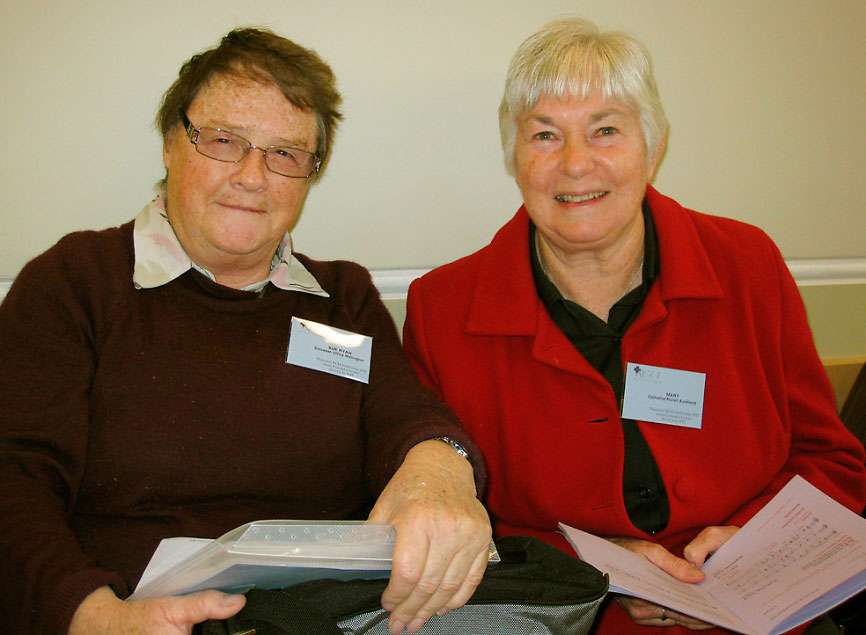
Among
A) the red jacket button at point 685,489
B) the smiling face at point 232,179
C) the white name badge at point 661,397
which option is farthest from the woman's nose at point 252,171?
the red jacket button at point 685,489

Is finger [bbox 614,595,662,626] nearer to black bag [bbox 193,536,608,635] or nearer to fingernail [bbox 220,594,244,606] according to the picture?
black bag [bbox 193,536,608,635]

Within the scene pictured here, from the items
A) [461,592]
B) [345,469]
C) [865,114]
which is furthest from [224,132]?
[865,114]

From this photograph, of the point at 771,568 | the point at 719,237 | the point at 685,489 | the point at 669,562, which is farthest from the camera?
the point at 719,237

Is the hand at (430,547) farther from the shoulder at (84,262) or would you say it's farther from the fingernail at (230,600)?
the shoulder at (84,262)

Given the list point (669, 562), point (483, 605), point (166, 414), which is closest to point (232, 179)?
point (166, 414)

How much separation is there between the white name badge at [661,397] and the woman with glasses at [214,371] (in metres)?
0.44

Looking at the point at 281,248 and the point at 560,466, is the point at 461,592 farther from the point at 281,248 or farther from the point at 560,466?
the point at 281,248

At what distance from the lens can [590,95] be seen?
167 cm

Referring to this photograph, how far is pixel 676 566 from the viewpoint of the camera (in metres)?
1.54

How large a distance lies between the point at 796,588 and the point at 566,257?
89 cm

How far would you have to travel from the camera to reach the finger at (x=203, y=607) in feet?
3.40

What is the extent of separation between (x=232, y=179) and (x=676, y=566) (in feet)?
4.19

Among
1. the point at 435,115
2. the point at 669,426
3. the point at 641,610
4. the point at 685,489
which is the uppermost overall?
the point at 435,115

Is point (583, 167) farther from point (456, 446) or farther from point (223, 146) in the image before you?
point (223, 146)
